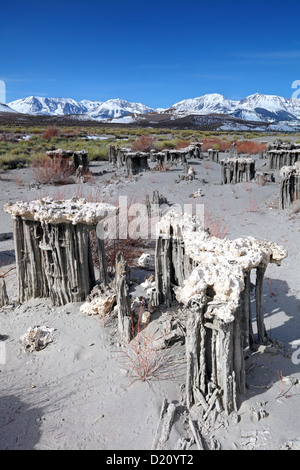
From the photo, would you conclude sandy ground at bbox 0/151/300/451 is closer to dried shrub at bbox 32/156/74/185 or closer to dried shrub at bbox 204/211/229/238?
dried shrub at bbox 204/211/229/238

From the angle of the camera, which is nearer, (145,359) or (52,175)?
(145,359)

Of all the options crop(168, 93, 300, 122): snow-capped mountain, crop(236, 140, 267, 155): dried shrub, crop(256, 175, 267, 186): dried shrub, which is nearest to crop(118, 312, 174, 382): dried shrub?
crop(256, 175, 267, 186): dried shrub

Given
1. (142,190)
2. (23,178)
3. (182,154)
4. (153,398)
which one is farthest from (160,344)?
(182,154)

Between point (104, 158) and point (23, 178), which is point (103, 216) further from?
point (104, 158)

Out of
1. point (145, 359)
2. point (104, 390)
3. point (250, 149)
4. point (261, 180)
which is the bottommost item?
point (104, 390)

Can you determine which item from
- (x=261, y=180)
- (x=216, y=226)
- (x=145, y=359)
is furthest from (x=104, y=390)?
(x=261, y=180)

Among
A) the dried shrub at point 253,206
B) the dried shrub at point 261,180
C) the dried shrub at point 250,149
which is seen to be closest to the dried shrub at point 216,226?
the dried shrub at point 253,206

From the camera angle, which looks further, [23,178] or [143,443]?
[23,178]

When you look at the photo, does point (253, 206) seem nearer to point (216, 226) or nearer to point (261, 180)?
point (261, 180)

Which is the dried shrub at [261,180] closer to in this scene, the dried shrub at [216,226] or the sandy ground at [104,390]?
the dried shrub at [216,226]

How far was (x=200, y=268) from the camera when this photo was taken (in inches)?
107

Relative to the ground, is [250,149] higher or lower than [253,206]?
higher
